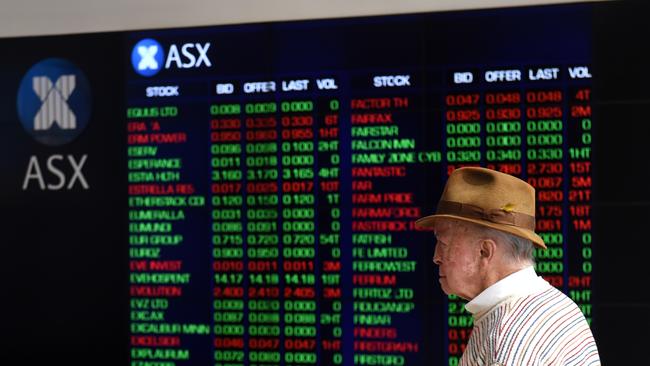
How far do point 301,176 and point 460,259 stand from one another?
1.41 m

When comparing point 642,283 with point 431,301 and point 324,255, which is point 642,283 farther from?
point 324,255

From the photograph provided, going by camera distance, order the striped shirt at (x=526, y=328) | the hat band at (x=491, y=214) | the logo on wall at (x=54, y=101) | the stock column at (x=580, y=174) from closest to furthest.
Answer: the striped shirt at (x=526, y=328)
the hat band at (x=491, y=214)
the stock column at (x=580, y=174)
the logo on wall at (x=54, y=101)

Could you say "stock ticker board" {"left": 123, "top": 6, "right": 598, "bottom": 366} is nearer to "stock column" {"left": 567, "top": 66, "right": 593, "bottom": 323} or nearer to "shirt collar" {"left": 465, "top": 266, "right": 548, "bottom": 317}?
"stock column" {"left": 567, "top": 66, "right": 593, "bottom": 323}

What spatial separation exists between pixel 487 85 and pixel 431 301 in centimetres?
69

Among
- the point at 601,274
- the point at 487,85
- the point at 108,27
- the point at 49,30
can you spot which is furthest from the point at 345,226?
the point at 49,30

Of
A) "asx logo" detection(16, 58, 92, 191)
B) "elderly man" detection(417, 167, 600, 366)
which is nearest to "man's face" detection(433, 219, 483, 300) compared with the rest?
"elderly man" detection(417, 167, 600, 366)

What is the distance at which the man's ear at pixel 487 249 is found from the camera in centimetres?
139

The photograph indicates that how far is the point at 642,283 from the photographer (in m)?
2.56

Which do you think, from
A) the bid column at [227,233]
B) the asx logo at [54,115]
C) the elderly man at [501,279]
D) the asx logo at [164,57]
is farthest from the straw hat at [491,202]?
the asx logo at [54,115]

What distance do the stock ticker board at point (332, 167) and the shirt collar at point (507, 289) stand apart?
1289mm

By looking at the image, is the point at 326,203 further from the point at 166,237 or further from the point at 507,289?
the point at 507,289

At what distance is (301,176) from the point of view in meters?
2.78

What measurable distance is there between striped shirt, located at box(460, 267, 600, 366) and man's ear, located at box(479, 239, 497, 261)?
0.16 feet

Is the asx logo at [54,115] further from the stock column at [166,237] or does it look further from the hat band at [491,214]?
the hat band at [491,214]
